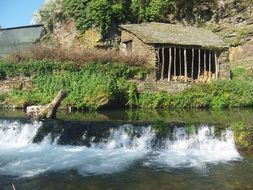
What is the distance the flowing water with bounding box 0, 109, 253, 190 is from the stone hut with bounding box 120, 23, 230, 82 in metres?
15.7

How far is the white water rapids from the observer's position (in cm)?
1645

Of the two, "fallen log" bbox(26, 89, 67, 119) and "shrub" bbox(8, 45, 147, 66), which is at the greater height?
"shrub" bbox(8, 45, 147, 66)

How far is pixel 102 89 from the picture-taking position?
3092 centimetres

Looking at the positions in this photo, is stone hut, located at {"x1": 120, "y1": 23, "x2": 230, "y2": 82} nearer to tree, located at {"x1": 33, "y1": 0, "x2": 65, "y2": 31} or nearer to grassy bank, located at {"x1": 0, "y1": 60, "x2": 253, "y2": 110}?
grassy bank, located at {"x1": 0, "y1": 60, "x2": 253, "y2": 110}

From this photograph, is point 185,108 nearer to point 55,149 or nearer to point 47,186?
point 55,149

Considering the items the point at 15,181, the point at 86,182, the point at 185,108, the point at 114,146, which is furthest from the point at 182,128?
the point at 185,108

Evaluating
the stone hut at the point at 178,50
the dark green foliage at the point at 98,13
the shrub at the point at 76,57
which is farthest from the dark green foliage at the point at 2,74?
the dark green foliage at the point at 98,13

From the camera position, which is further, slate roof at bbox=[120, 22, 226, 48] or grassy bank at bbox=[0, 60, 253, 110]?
slate roof at bbox=[120, 22, 226, 48]

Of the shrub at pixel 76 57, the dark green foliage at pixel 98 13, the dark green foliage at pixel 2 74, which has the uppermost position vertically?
the dark green foliage at pixel 98 13

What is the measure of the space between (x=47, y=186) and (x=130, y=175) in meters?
2.86

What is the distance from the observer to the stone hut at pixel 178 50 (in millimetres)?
36281

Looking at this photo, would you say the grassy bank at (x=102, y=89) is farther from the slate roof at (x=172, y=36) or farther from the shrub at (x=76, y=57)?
the slate roof at (x=172, y=36)

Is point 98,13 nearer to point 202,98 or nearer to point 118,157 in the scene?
point 202,98

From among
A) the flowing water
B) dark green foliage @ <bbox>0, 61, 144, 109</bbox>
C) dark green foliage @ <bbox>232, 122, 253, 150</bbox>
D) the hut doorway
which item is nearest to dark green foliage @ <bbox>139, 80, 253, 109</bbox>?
dark green foliage @ <bbox>0, 61, 144, 109</bbox>
